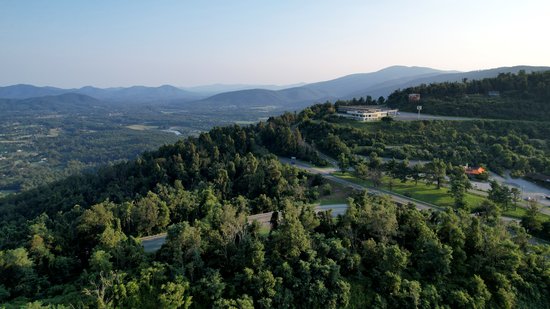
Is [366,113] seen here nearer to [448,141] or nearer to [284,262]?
[448,141]

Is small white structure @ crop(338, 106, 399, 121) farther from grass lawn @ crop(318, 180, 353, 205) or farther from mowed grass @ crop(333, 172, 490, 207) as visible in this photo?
grass lawn @ crop(318, 180, 353, 205)

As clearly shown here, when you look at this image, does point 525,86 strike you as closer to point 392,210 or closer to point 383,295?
point 392,210

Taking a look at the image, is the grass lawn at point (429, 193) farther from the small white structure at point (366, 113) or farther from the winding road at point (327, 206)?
the small white structure at point (366, 113)

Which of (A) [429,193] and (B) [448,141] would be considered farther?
(B) [448,141]

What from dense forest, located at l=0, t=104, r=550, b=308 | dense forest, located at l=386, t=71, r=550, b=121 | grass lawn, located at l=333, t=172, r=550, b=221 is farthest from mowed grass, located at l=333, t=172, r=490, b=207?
dense forest, located at l=386, t=71, r=550, b=121

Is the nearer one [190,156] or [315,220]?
[315,220]

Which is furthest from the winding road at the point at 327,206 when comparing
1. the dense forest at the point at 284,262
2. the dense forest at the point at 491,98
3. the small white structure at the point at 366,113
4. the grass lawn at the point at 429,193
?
the dense forest at the point at 491,98

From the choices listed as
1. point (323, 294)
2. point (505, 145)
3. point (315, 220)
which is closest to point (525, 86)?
point (505, 145)

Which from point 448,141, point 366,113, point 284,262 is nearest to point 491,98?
point 448,141
